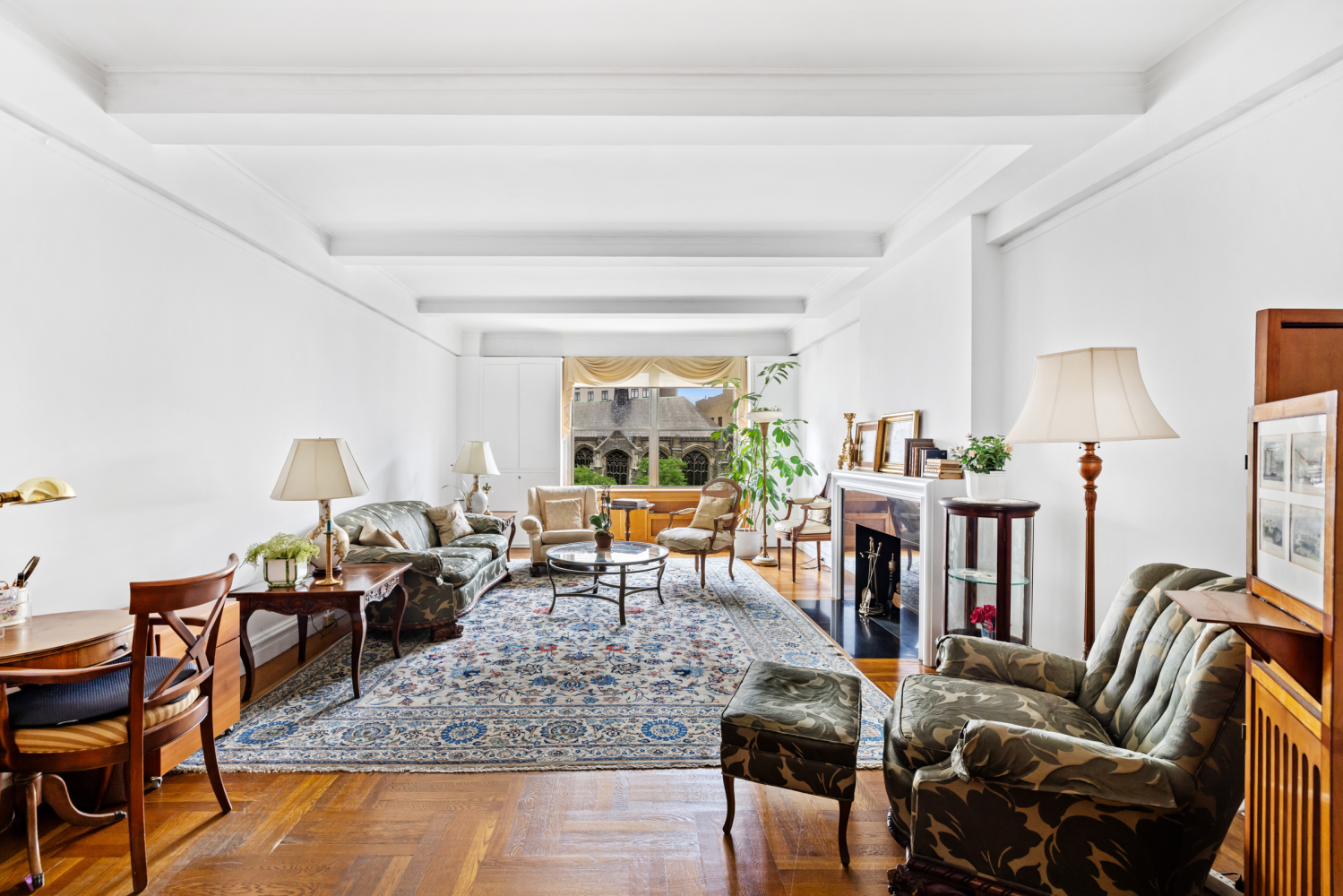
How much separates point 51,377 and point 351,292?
2811 mm

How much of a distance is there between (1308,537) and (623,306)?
A: 20.3 feet

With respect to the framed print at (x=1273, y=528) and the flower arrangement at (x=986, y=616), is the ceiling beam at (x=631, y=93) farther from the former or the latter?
the flower arrangement at (x=986, y=616)

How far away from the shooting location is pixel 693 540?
604cm

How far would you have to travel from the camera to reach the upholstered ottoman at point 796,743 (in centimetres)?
204

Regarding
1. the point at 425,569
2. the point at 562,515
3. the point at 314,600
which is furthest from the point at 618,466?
the point at 314,600

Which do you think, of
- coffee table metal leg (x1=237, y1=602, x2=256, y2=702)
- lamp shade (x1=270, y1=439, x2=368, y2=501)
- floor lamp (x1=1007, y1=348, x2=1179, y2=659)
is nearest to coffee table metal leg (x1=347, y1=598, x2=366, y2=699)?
coffee table metal leg (x1=237, y1=602, x2=256, y2=702)

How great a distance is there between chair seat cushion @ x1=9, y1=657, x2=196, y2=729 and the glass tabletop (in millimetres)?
2834

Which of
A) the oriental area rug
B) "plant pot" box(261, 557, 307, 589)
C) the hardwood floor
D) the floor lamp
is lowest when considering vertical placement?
the hardwood floor

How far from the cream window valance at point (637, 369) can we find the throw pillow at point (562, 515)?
6.37ft

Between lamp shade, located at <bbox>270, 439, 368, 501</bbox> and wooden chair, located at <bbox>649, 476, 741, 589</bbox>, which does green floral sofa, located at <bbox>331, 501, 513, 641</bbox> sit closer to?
lamp shade, located at <bbox>270, 439, 368, 501</bbox>

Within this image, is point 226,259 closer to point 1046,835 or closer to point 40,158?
point 40,158

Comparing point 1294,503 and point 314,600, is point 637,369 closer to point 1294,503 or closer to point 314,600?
point 314,600

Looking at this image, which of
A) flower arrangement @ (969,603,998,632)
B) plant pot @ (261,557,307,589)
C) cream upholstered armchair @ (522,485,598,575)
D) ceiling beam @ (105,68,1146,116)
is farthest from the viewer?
cream upholstered armchair @ (522,485,598,575)

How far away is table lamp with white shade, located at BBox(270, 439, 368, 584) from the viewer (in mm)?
3531
